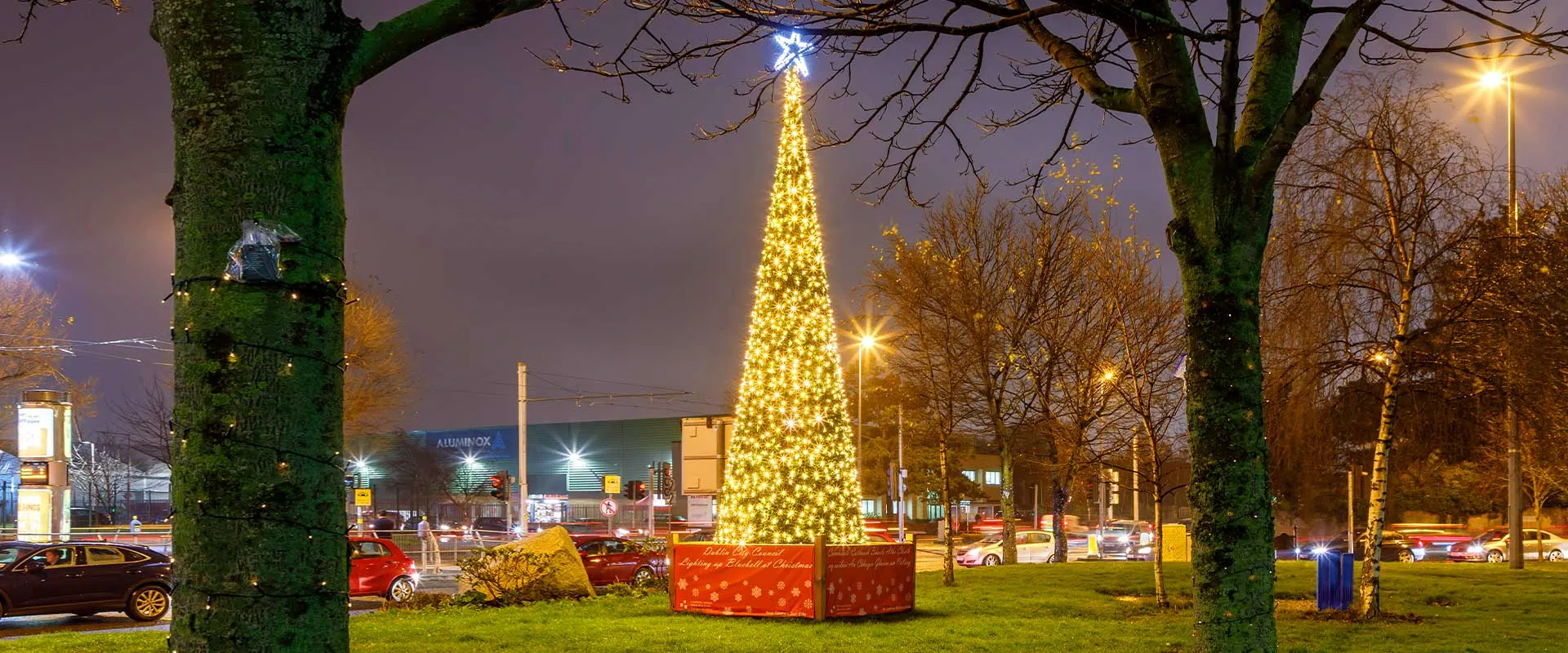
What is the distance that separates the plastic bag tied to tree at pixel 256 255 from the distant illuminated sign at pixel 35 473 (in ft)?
96.5

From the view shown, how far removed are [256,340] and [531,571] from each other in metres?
18.0

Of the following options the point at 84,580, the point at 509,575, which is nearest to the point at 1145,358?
the point at 509,575

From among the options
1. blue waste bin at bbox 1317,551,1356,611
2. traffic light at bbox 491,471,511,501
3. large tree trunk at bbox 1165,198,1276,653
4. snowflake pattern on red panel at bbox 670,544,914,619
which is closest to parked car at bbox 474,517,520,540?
traffic light at bbox 491,471,511,501

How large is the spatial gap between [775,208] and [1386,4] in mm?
10639

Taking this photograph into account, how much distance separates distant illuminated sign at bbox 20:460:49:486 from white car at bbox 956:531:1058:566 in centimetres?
2597

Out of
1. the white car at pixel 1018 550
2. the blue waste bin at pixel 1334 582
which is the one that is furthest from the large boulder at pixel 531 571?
the white car at pixel 1018 550

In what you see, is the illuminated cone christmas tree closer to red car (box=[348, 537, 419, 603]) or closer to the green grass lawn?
the green grass lawn

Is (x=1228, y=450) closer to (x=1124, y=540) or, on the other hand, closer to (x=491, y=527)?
(x=1124, y=540)

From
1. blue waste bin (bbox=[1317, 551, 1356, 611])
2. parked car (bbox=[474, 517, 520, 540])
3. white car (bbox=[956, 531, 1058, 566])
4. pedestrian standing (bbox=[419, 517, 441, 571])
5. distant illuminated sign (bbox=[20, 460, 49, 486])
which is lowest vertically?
parked car (bbox=[474, 517, 520, 540])

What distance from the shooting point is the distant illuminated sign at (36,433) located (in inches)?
1104

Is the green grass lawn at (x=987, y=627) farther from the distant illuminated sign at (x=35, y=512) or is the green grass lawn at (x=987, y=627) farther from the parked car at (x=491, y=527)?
the parked car at (x=491, y=527)

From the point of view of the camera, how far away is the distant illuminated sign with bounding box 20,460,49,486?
2834 cm

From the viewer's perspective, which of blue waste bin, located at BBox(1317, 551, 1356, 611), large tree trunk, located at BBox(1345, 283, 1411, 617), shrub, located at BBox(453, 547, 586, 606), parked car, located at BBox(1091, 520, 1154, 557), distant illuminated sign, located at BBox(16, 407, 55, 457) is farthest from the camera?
parked car, located at BBox(1091, 520, 1154, 557)

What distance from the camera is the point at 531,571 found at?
20.8 meters
